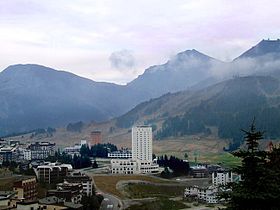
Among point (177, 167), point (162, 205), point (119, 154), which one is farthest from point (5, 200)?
point (119, 154)

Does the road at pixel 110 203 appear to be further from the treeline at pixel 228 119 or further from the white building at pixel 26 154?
the treeline at pixel 228 119

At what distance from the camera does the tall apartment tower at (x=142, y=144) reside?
8753 centimetres

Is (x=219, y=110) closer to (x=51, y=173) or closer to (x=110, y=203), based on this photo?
(x=51, y=173)

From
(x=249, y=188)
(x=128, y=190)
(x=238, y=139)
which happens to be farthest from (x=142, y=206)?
(x=238, y=139)

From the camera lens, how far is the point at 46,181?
5453 cm

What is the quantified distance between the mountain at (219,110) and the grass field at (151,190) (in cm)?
5483

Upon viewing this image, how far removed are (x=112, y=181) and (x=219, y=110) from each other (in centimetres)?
9068

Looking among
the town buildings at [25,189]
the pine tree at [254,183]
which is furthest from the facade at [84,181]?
the pine tree at [254,183]

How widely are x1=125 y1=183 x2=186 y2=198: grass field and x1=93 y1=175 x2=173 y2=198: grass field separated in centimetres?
155

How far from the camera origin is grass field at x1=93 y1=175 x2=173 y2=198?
2146 inches

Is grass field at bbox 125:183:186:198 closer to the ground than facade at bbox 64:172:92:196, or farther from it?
closer to the ground

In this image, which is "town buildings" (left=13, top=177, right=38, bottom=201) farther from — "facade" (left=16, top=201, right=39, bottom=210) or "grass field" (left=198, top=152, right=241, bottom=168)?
"grass field" (left=198, top=152, right=241, bottom=168)

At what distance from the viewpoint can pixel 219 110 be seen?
146 m

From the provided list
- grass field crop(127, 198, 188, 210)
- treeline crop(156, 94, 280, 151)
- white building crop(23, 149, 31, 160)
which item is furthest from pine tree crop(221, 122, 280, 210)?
treeline crop(156, 94, 280, 151)
